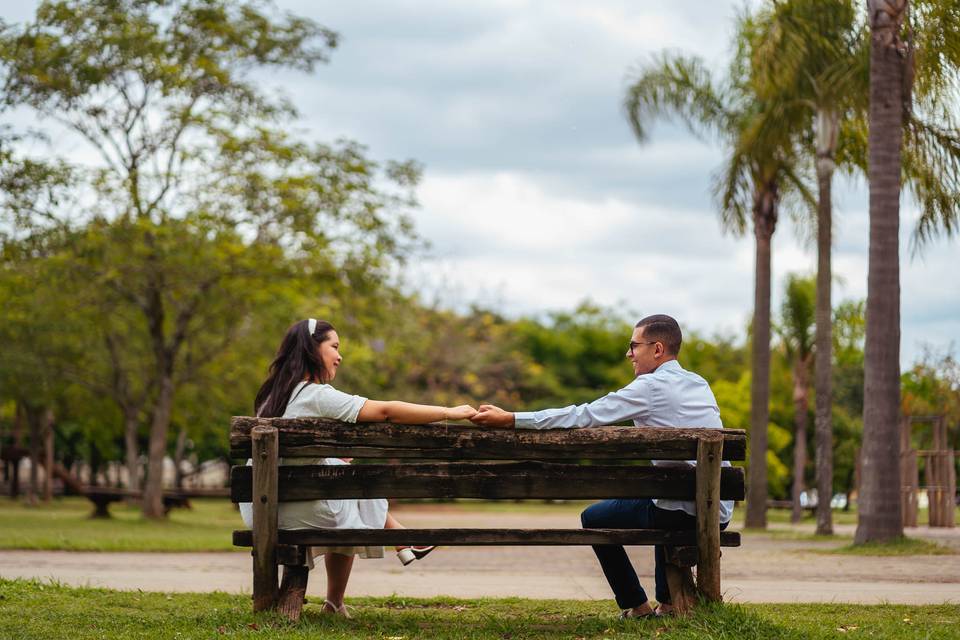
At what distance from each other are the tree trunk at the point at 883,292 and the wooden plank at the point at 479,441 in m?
9.49

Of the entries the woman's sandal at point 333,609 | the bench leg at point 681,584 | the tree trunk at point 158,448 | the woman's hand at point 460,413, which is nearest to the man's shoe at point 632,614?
the bench leg at point 681,584

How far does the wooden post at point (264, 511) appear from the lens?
20.9 ft

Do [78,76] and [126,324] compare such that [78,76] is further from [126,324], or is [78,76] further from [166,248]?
[126,324]

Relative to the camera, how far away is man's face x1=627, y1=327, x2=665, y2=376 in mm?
6777

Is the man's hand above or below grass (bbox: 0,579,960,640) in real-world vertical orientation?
above

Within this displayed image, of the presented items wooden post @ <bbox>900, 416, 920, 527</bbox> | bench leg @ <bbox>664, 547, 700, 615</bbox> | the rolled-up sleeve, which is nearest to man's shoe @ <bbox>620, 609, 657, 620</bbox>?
bench leg @ <bbox>664, 547, 700, 615</bbox>

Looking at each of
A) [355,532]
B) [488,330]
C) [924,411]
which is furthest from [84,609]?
[488,330]

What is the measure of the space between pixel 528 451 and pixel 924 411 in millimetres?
31025

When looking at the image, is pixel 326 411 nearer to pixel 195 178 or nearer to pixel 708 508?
pixel 708 508

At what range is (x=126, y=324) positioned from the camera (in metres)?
29.4

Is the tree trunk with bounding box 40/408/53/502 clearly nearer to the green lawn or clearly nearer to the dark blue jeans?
the green lawn

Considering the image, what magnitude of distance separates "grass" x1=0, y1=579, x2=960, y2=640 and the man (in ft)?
0.91

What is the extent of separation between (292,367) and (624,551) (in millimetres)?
2133

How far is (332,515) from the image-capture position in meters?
6.70
